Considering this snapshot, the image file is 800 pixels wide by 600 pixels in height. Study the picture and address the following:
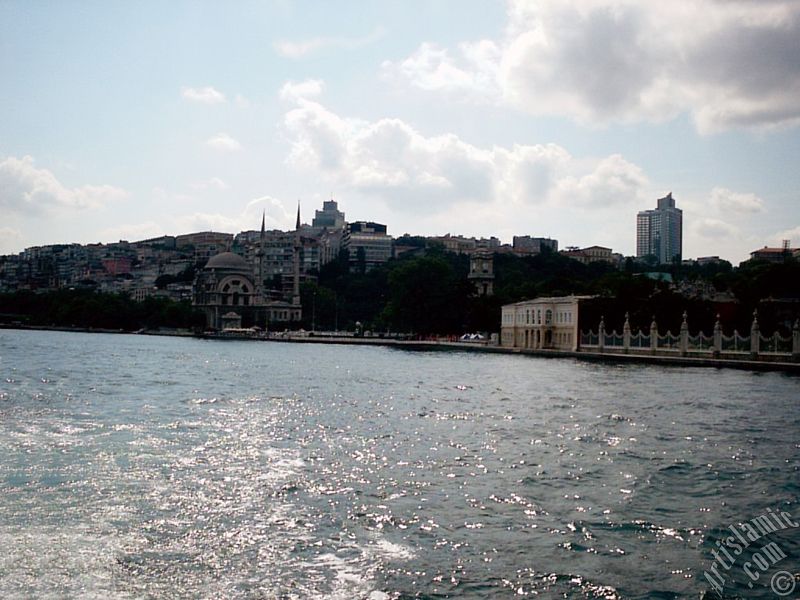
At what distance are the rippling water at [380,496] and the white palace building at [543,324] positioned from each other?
48.2 metres

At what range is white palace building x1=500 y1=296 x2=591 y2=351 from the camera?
77.8 meters

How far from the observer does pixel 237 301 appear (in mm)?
148125

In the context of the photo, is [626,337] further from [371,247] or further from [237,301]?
[371,247]

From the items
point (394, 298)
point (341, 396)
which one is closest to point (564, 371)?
point (341, 396)

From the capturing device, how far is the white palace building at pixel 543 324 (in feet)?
255

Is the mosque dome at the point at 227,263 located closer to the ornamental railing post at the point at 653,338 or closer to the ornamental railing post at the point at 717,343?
the ornamental railing post at the point at 653,338

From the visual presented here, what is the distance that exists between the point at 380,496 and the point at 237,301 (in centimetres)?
13704

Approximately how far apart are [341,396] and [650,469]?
58.5 ft

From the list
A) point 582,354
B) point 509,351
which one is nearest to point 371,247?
point 509,351

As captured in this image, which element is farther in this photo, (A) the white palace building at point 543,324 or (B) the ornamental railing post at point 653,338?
(A) the white palace building at point 543,324

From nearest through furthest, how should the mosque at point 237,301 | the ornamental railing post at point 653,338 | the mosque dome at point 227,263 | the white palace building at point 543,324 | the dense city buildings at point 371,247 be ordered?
1. the ornamental railing post at point 653,338
2. the white palace building at point 543,324
3. the mosque at point 237,301
4. the mosque dome at point 227,263
5. the dense city buildings at point 371,247

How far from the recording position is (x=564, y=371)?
50.6m

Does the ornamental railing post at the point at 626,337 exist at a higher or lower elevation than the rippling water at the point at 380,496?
higher

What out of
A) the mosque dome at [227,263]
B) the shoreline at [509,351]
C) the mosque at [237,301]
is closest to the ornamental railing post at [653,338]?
the shoreline at [509,351]
